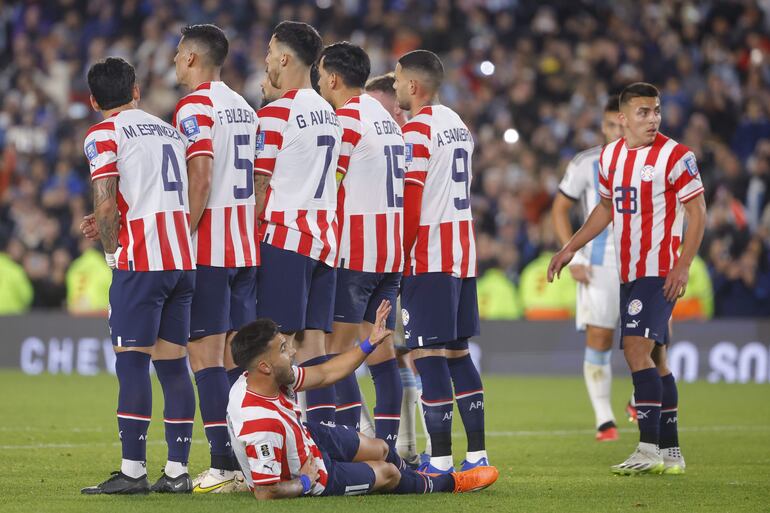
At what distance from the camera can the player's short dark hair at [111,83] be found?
7078 mm

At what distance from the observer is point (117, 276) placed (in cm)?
708

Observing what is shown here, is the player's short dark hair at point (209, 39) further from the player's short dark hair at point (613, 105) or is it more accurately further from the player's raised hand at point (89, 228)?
the player's short dark hair at point (613, 105)

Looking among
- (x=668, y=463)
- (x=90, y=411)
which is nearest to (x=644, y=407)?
(x=668, y=463)

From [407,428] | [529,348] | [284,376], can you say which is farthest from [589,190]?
[529,348]

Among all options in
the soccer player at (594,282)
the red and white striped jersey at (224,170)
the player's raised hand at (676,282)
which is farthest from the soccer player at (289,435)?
the soccer player at (594,282)

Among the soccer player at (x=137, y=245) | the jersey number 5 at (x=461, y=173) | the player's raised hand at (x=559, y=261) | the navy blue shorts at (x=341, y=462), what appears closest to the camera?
the navy blue shorts at (x=341, y=462)

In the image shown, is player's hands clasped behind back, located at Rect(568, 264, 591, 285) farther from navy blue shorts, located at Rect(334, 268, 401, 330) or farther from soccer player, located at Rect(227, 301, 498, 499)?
soccer player, located at Rect(227, 301, 498, 499)

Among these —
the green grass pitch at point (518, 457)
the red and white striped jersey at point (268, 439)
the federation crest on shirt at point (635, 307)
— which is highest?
the federation crest on shirt at point (635, 307)

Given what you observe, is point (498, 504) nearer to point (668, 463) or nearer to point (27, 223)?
point (668, 463)

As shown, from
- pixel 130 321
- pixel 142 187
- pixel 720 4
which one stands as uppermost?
pixel 720 4

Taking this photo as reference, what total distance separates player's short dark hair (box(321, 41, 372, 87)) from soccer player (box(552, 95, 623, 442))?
331 centimetres

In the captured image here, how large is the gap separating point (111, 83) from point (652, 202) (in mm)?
3493

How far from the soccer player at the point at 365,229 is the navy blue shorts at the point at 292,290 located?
9.4 inches

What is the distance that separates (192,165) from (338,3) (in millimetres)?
16118
